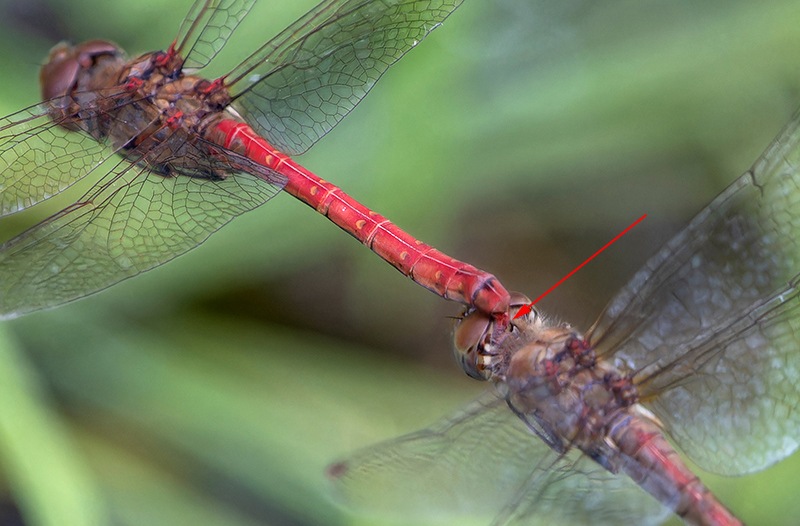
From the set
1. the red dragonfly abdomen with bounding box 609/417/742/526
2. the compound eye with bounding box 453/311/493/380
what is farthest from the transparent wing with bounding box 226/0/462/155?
the red dragonfly abdomen with bounding box 609/417/742/526

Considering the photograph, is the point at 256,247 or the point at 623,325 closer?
the point at 623,325

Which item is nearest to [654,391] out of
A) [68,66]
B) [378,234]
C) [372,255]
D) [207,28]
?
[378,234]

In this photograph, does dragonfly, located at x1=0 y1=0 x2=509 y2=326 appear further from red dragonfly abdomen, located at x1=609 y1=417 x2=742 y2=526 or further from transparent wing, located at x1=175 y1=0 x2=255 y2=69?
red dragonfly abdomen, located at x1=609 y1=417 x2=742 y2=526

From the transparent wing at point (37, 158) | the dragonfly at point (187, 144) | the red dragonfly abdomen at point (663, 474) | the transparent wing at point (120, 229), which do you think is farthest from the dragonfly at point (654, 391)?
the transparent wing at point (37, 158)

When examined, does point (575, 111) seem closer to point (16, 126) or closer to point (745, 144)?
point (745, 144)

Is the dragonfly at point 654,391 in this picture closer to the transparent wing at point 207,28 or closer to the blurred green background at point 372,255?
the blurred green background at point 372,255

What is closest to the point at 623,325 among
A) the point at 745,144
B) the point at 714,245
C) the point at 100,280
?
the point at 714,245
